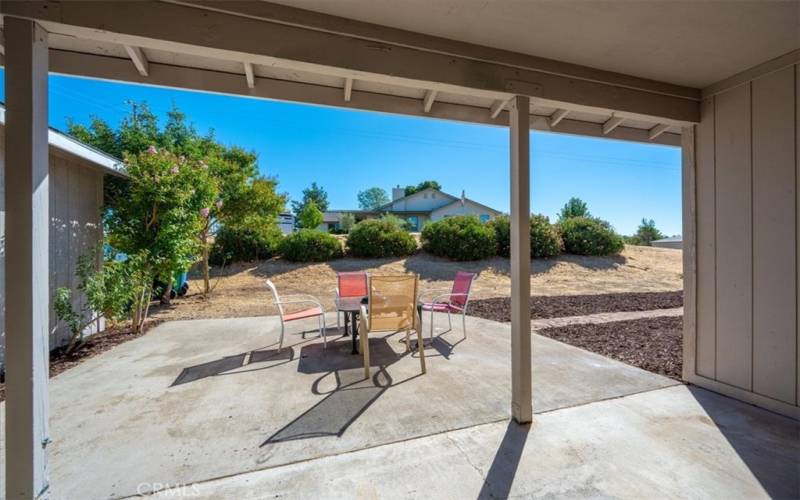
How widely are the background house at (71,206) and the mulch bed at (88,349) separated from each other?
0.69 feet

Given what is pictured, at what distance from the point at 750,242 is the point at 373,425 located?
3270mm

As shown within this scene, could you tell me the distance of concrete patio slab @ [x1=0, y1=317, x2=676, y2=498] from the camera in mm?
1983

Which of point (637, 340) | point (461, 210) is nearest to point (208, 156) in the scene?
point (637, 340)

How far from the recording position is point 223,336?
4.74 metres

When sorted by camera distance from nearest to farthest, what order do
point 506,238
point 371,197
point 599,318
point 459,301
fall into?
point 459,301
point 599,318
point 506,238
point 371,197

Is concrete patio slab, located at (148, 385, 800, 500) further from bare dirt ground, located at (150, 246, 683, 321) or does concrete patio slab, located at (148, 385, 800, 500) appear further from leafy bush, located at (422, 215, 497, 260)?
leafy bush, located at (422, 215, 497, 260)

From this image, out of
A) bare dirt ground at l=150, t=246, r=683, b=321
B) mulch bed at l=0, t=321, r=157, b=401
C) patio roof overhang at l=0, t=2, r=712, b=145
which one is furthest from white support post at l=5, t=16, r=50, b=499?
bare dirt ground at l=150, t=246, r=683, b=321

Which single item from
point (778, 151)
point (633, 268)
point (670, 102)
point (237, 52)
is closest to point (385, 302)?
point (237, 52)

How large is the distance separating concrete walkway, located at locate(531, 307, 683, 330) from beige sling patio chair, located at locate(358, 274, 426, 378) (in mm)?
2855

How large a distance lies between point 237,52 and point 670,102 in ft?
11.1

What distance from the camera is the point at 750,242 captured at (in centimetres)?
257

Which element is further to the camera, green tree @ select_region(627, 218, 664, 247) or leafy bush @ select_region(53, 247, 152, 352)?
green tree @ select_region(627, 218, 664, 247)

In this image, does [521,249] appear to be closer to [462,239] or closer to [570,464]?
[570,464]

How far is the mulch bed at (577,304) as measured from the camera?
257 inches
